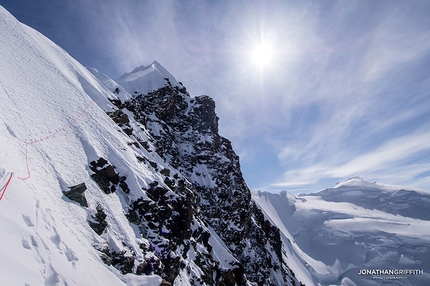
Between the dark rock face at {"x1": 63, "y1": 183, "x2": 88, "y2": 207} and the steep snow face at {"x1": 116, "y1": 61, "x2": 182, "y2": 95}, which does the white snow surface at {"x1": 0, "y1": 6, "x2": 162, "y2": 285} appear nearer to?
the dark rock face at {"x1": 63, "y1": 183, "x2": 88, "y2": 207}

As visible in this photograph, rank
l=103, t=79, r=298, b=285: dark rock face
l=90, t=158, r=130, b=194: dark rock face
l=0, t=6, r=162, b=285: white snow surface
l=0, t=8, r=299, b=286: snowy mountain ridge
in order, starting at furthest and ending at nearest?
1. l=103, t=79, r=298, b=285: dark rock face
2. l=90, t=158, r=130, b=194: dark rock face
3. l=0, t=8, r=299, b=286: snowy mountain ridge
4. l=0, t=6, r=162, b=285: white snow surface

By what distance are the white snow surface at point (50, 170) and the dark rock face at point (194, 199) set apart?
7.82ft

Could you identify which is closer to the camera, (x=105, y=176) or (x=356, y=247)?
(x=105, y=176)

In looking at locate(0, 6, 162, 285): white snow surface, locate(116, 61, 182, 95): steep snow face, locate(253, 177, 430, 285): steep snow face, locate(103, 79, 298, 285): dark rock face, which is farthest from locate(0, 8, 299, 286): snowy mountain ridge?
locate(253, 177, 430, 285): steep snow face

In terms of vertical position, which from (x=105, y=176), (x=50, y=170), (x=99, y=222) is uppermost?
(x=105, y=176)

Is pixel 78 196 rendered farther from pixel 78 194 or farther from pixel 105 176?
pixel 105 176

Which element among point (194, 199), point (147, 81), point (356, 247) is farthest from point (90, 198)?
point (356, 247)

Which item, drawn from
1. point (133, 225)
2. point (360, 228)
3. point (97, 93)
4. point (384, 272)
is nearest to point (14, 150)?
point (133, 225)

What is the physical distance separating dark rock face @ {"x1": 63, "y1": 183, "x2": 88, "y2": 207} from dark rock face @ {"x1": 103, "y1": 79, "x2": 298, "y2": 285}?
2954mm

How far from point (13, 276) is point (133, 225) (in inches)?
504

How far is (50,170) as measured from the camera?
42.5ft

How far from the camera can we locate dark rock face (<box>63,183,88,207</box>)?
13.1 metres

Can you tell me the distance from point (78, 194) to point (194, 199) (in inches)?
862

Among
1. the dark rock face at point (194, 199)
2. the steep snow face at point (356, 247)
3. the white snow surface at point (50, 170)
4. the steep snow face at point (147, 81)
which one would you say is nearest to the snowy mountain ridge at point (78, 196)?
the white snow surface at point (50, 170)
